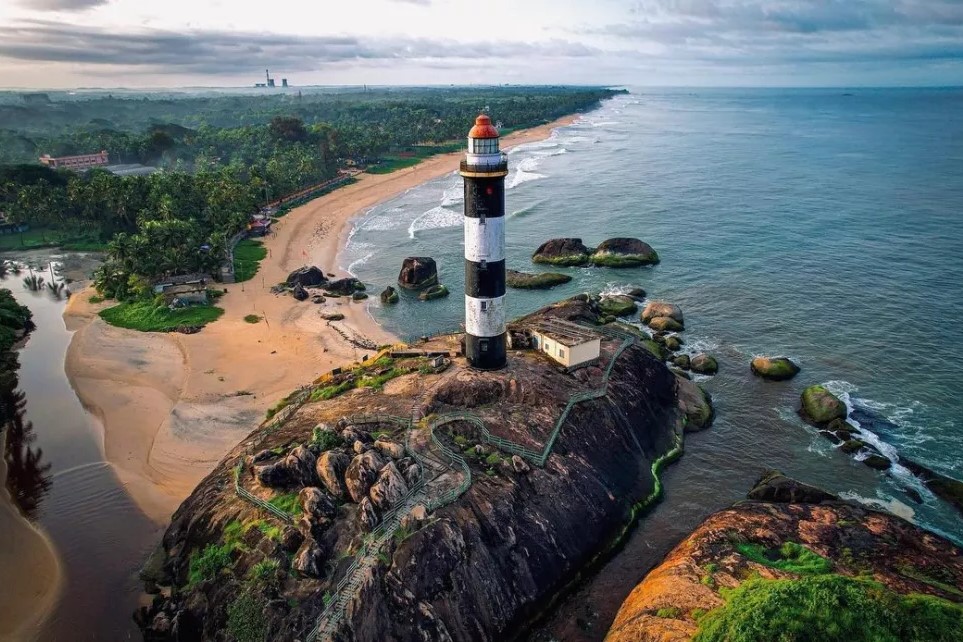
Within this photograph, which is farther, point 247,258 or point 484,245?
point 247,258

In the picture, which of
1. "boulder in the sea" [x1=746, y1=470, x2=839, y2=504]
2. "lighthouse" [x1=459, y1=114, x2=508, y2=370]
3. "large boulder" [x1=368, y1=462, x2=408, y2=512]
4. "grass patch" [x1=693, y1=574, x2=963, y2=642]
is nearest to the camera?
"grass patch" [x1=693, y1=574, x2=963, y2=642]

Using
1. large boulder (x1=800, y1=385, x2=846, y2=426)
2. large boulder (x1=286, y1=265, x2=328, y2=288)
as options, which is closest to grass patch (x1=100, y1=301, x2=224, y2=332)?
large boulder (x1=286, y1=265, x2=328, y2=288)

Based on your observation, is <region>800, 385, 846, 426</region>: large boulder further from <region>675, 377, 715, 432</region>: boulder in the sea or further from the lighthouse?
the lighthouse

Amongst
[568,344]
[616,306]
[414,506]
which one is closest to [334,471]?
[414,506]

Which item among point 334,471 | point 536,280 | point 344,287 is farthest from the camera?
point 536,280

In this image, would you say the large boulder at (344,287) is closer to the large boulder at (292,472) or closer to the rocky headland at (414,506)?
the rocky headland at (414,506)

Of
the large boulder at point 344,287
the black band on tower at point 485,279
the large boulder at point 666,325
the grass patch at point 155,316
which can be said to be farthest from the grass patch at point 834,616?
the large boulder at point 344,287

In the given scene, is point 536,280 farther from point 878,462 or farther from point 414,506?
point 414,506
